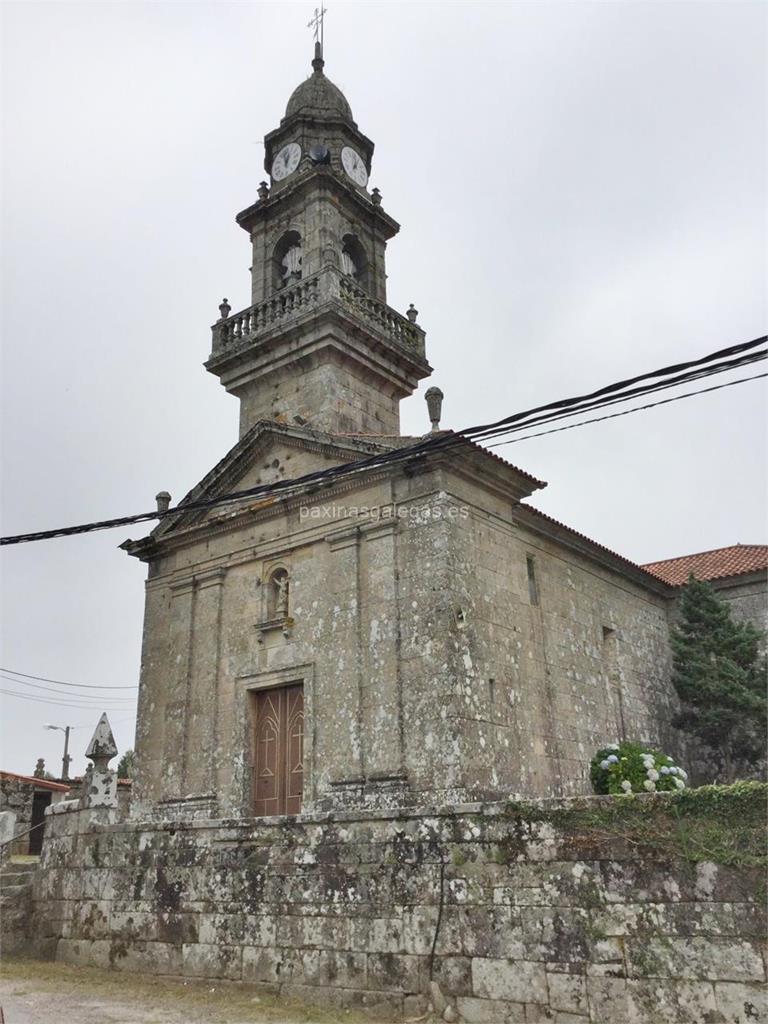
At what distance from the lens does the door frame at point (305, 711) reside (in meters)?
13.0

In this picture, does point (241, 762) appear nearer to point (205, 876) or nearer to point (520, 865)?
point (205, 876)

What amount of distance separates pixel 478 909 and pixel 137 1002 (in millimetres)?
3650

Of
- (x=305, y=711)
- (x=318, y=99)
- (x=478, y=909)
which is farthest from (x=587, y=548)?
(x=318, y=99)

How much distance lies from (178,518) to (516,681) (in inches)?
296

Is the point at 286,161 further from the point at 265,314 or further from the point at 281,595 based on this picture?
the point at 281,595

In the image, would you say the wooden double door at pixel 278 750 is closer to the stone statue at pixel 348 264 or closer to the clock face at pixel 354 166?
the stone statue at pixel 348 264

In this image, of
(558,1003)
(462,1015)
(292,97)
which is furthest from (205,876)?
(292,97)

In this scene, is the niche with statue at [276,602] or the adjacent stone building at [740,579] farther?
the adjacent stone building at [740,579]

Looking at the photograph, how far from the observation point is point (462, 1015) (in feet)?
21.7

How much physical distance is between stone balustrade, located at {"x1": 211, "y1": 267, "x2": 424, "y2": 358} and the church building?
52 millimetres

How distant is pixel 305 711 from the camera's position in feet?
44.2

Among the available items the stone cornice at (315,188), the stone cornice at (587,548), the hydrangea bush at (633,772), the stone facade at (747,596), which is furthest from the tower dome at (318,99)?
the hydrangea bush at (633,772)

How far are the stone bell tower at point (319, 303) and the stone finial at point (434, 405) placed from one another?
352 cm

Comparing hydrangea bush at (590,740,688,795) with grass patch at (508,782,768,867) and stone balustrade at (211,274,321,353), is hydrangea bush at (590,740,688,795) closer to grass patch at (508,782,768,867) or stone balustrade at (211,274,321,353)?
grass patch at (508,782,768,867)
